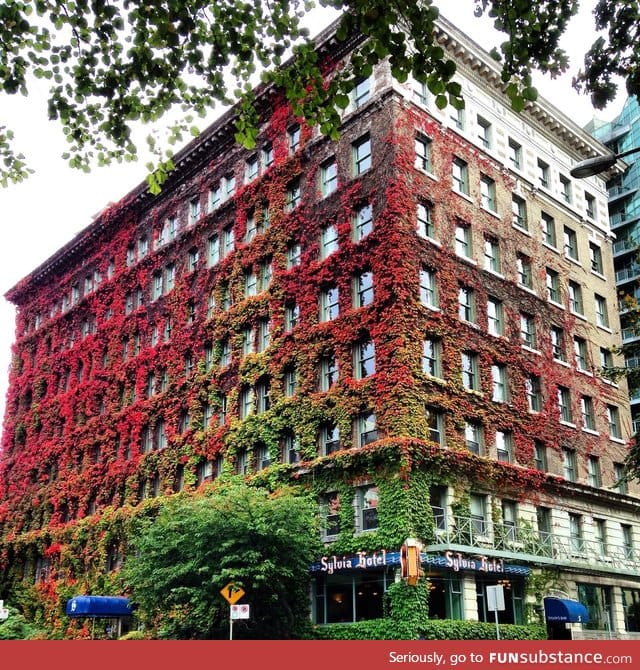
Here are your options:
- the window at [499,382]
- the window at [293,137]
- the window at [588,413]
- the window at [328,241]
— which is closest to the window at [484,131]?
the window at [293,137]

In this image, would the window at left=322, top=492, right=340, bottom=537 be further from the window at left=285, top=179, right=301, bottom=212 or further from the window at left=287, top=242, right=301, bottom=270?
the window at left=285, top=179, right=301, bottom=212

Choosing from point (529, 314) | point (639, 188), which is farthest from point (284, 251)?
point (639, 188)

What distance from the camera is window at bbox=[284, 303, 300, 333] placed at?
4212cm

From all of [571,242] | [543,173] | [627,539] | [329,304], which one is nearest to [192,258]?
[329,304]

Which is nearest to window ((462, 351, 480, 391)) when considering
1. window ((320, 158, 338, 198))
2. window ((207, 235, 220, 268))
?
window ((320, 158, 338, 198))

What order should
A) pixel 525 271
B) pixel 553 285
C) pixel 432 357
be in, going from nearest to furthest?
1. pixel 432 357
2. pixel 525 271
3. pixel 553 285

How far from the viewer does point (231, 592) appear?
29.8m

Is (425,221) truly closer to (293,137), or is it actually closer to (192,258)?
(293,137)

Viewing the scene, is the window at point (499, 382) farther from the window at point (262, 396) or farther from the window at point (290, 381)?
the window at point (262, 396)

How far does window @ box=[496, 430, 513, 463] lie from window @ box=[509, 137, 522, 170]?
53.2 feet

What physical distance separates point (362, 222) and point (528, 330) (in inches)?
452

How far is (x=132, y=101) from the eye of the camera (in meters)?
14.8

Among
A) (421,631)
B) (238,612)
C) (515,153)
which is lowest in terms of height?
(421,631)

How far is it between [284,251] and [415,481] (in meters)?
15.3
